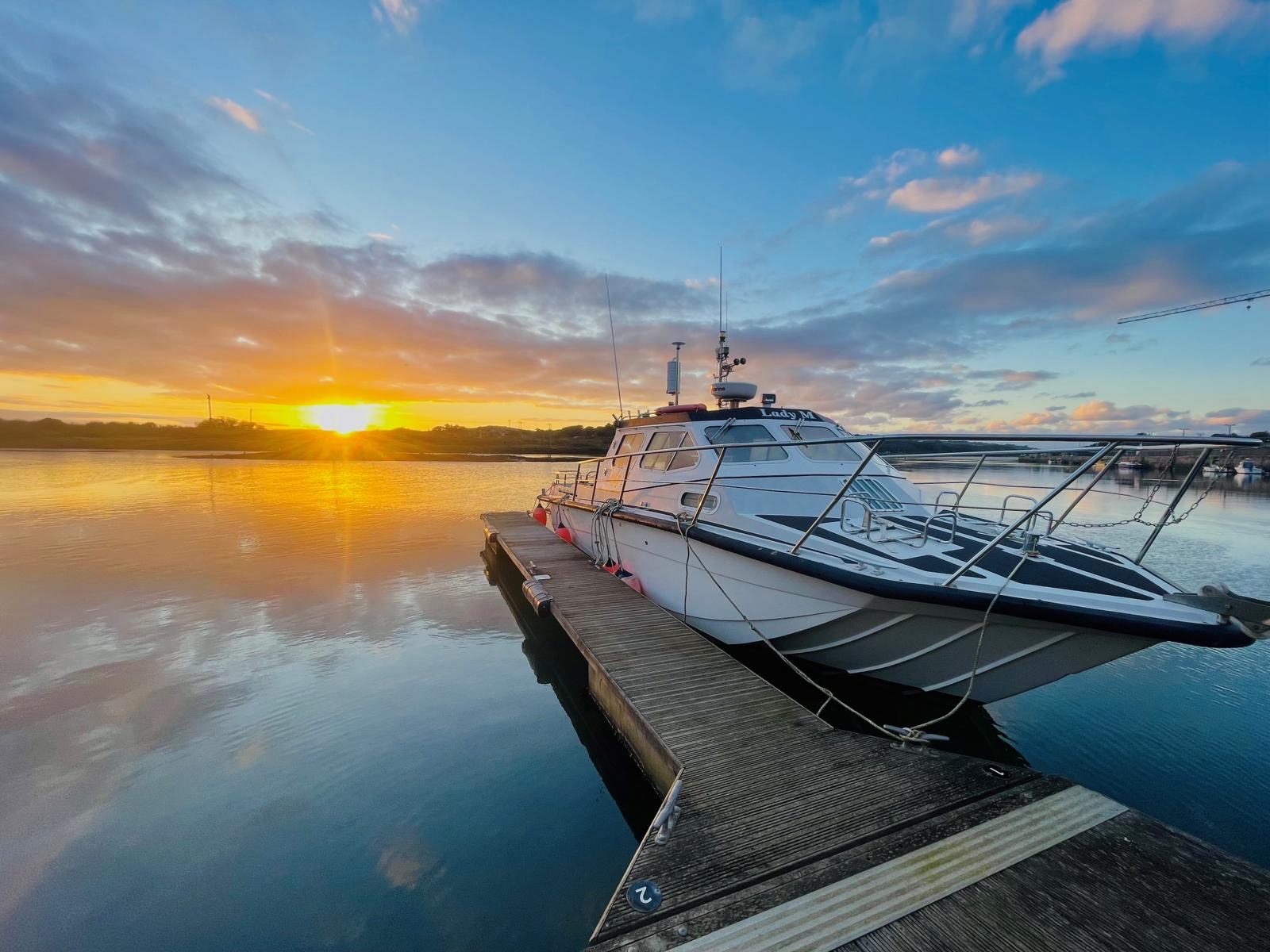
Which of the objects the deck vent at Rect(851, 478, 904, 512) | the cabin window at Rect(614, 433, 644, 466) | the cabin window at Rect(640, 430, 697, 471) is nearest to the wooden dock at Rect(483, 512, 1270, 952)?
the deck vent at Rect(851, 478, 904, 512)

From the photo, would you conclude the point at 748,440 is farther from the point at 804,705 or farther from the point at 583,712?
the point at 583,712

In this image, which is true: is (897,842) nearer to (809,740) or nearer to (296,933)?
(809,740)

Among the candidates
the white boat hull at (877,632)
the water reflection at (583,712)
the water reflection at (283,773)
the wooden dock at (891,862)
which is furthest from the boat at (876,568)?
the water reflection at (283,773)

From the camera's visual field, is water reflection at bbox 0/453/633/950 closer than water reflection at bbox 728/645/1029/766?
Yes

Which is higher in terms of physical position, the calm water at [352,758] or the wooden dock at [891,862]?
the wooden dock at [891,862]

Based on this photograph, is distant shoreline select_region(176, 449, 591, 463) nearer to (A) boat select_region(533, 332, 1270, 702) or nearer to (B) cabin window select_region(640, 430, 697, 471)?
(B) cabin window select_region(640, 430, 697, 471)

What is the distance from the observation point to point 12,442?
77375mm

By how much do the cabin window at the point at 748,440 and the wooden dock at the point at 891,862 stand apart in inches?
148

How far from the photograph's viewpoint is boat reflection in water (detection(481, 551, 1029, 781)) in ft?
16.2

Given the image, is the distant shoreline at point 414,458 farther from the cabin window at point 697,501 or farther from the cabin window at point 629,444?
the cabin window at point 697,501

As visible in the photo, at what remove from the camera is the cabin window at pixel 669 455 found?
7.86 meters

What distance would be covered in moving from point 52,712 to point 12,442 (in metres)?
110

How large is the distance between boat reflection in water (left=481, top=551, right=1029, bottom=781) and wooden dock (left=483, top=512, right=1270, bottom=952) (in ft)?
2.25

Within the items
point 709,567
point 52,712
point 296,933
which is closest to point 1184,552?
point 709,567
